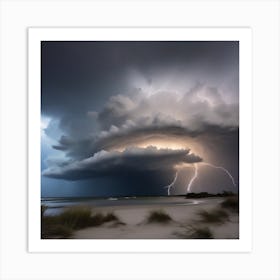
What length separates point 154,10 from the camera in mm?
2162

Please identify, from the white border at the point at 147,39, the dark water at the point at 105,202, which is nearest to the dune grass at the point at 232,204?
the white border at the point at 147,39

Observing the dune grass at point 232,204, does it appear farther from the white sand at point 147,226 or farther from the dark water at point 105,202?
the dark water at point 105,202

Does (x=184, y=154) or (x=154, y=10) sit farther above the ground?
(x=154, y=10)

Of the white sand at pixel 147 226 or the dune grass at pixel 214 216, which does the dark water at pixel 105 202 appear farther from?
the dune grass at pixel 214 216

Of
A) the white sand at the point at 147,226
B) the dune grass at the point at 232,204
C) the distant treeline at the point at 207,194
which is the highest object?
the distant treeline at the point at 207,194

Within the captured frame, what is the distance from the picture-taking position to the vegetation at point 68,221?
2.11 m

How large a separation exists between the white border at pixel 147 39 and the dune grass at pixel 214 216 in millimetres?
97

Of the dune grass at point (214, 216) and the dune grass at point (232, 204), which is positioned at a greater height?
the dune grass at point (232, 204)

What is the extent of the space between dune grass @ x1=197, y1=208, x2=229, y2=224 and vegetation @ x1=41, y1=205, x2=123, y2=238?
514 mm

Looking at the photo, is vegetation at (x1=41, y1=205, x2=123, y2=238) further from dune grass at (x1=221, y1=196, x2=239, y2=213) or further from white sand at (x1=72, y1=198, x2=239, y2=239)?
dune grass at (x1=221, y1=196, x2=239, y2=213)
